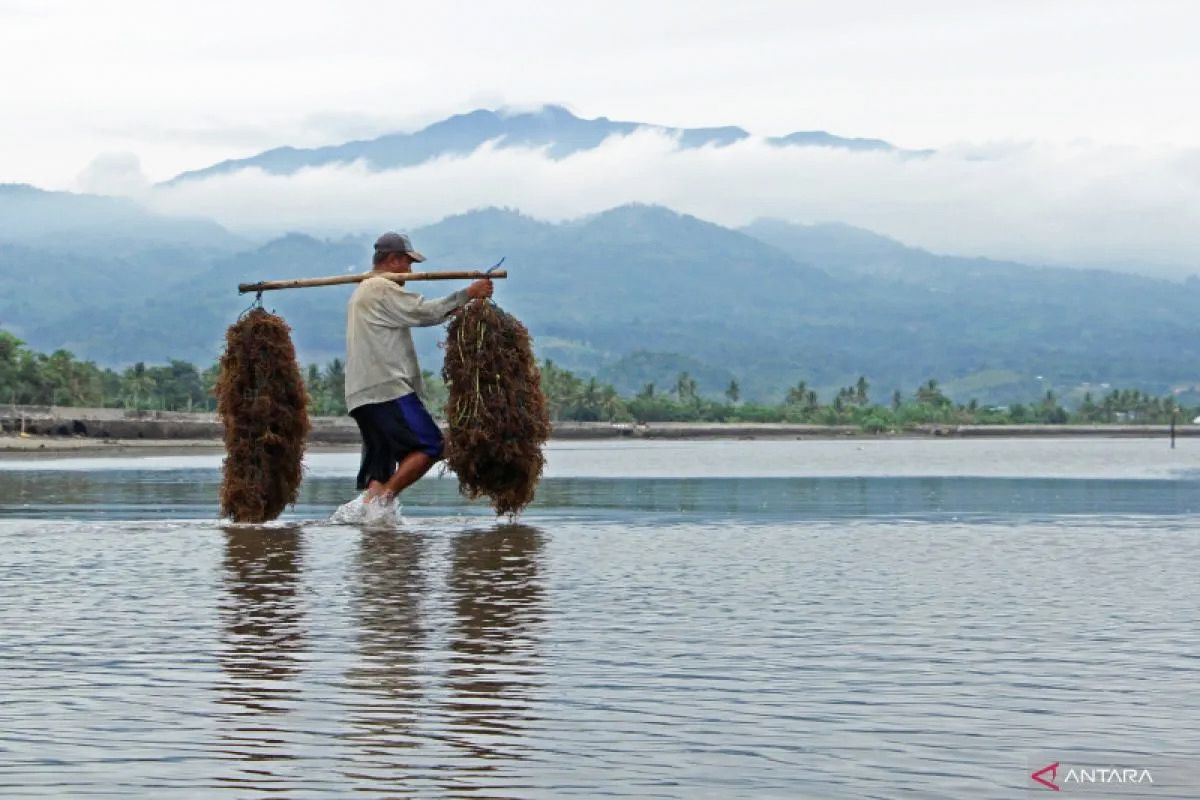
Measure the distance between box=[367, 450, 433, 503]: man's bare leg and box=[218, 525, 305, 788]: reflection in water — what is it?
203 cm

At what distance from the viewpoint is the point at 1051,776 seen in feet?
20.8

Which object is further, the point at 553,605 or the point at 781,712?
the point at 553,605

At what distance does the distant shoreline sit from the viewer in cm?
9288

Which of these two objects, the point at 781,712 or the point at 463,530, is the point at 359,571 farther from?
the point at 781,712

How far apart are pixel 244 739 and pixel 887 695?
2.65 m

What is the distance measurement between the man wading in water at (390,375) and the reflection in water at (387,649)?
7.47 feet

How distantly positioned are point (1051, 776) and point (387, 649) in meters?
3.94

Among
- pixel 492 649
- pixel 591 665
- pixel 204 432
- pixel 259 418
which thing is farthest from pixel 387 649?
pixel 204 432

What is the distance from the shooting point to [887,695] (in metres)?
8.01

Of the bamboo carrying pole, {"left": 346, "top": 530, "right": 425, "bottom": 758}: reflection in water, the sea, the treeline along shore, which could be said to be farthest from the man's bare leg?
the treeline along shore

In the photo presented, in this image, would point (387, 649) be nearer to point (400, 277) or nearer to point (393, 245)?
point (400, 277)

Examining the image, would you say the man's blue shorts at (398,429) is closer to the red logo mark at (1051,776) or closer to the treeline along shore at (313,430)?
the red logo mark at (1051,776)

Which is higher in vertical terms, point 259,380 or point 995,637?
point 259,380

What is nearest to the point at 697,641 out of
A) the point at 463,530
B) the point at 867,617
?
the point at 867,617
